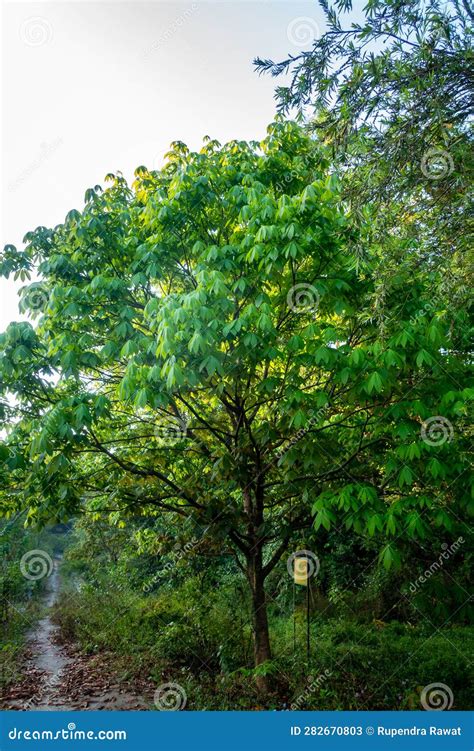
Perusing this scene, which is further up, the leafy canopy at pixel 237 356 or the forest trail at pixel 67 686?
the leafy canopy at pixel 237 356

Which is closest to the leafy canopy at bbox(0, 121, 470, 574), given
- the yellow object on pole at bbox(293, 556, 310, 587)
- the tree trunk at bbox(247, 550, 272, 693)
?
the tree trunk at bbox(247, 550, 272, 693)

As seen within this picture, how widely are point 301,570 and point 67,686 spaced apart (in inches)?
163

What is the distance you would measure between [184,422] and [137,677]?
15.0ft

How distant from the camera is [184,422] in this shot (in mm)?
5887

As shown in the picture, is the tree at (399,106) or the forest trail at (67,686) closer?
the tree at (399,106)

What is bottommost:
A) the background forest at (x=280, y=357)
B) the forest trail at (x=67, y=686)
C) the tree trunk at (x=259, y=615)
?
the forest trail at (x=67, y=686)

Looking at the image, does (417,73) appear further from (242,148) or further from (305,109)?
(242,148)

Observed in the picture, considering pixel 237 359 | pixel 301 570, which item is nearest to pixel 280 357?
pixel 237 359

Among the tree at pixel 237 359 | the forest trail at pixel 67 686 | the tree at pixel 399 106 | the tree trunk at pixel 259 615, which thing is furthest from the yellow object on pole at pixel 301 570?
the tree at pixel 399 106

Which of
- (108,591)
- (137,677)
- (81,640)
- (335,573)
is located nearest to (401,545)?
(137,677)

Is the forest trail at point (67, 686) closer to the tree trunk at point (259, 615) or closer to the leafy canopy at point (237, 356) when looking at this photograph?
the tree trunk at point (259, 615)

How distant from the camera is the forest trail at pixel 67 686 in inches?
253

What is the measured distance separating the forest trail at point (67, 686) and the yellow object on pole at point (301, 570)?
2644 mm

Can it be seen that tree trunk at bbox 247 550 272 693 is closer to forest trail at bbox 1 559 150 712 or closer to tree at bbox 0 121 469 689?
tree at bbox 0 121 469 689
